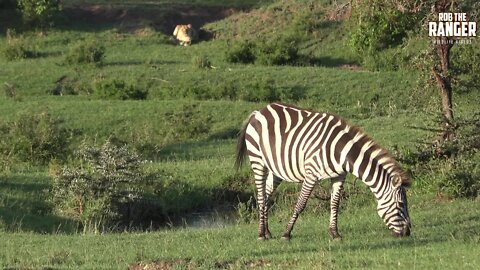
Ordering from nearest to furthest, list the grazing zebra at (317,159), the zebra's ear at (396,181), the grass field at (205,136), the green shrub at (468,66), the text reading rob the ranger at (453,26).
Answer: the grass field at (205,136)
the zebra's ear at (396,181)
the grazing zebra at (317,159)
the text reading rob the ranger at (453,26)
the green shrub at (468,66)

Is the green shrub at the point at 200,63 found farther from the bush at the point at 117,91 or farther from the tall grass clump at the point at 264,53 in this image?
the bush at the point at 117,91

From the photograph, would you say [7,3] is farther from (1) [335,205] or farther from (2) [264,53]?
(1) [335,205]

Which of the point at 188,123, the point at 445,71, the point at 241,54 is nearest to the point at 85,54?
the point at 241,54

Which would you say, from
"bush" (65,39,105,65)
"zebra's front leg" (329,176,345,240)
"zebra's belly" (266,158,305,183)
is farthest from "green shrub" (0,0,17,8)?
"zebra's front leg" (329,176,345,240)

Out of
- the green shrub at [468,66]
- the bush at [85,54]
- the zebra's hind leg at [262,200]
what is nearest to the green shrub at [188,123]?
the bush at [85,54]

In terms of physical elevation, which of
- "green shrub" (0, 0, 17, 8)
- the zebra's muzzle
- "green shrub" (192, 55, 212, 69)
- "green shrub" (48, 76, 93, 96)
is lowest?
the zebra's muzzle

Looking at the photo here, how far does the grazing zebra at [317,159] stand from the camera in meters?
10.8

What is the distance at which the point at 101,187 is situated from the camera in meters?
16.0

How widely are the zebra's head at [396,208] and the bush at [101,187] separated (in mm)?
5573

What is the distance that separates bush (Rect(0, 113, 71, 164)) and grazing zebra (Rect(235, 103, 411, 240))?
907cm

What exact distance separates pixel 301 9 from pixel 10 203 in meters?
26.2

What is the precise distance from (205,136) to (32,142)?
487cm

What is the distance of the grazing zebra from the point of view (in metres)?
10.8

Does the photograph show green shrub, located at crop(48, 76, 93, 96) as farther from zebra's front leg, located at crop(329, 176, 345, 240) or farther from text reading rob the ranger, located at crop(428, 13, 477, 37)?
zebra's front leg, located at crop(329, 176, 345, 240)
